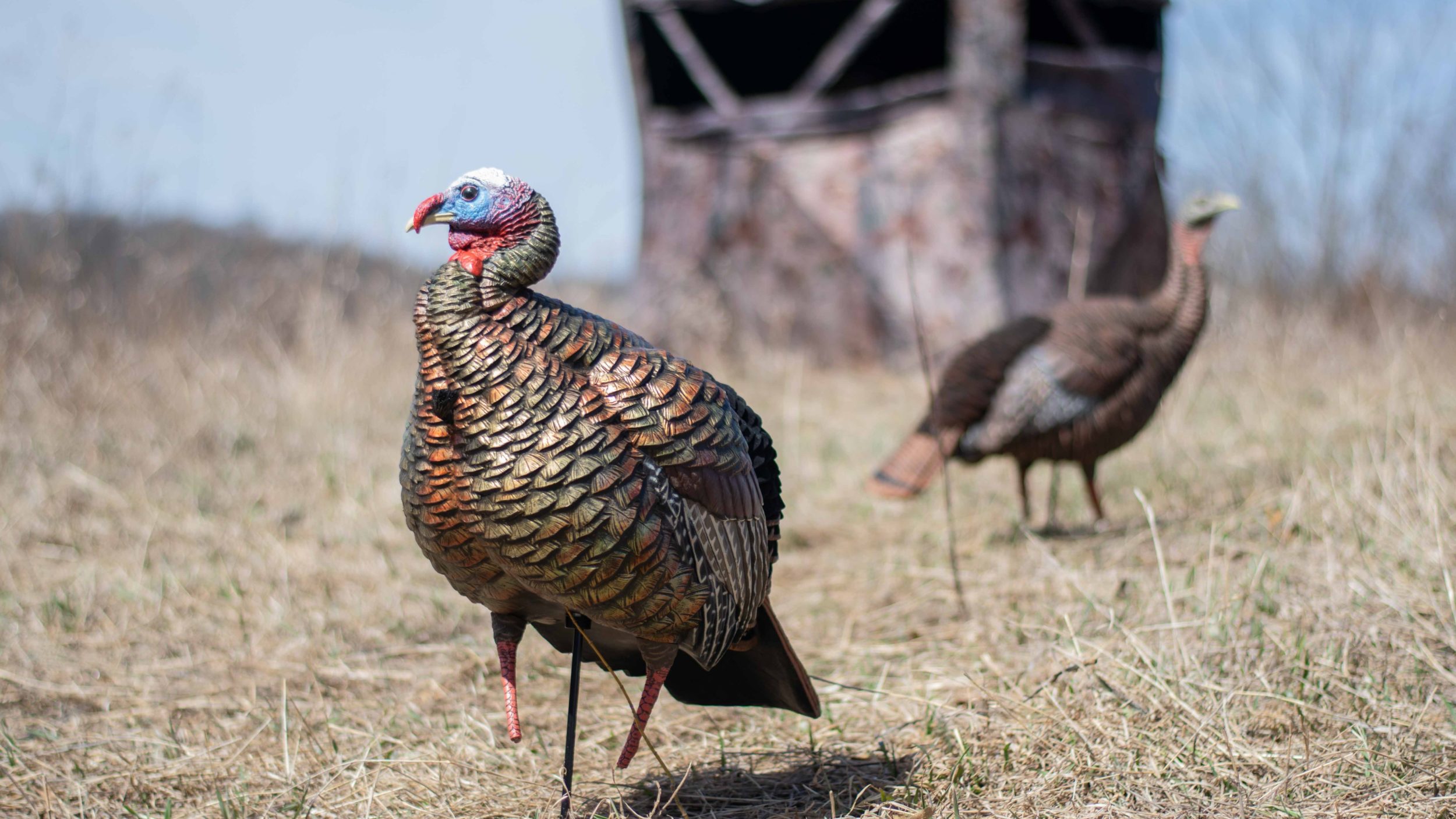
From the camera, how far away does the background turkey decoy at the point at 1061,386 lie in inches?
171

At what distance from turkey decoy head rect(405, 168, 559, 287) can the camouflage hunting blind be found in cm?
527

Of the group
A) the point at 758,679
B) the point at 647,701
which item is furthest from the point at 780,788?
the point at 647,701

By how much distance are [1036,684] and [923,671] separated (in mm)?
364

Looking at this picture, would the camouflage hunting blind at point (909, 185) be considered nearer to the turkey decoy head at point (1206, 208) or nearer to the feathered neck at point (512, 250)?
the turkey decoy head at point (1206, 208)

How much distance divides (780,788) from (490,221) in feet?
4.71

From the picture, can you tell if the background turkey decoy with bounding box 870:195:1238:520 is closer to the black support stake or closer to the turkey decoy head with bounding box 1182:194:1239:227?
the turkey decoy head with bounding box 1182:194:1239:227

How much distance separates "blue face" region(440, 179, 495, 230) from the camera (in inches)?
82.4

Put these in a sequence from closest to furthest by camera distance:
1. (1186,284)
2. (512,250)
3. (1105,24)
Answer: (512,250) < (1186,284) < (1105,24)

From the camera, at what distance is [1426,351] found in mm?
6125

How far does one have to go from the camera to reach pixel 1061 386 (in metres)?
4.33

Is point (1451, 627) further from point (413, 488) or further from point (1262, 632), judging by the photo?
point (413, 488)

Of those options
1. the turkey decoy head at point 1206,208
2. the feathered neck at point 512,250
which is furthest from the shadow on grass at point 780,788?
the turkey decoy head at point 1206,208

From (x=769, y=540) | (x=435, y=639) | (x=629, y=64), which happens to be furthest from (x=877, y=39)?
(x=769, y=540)

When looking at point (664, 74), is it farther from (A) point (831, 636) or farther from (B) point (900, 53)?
(A) point (831, 636)
